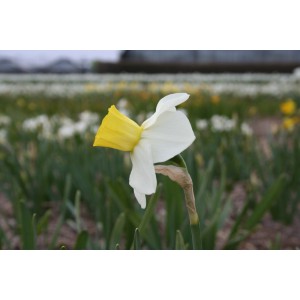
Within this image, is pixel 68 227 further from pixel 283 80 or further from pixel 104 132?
pixel 283 80

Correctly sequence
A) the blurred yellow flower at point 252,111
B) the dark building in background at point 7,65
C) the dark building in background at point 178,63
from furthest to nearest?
the dark building in background at point 178,63 → the dark building in background at point 7,65 → the blurred yellow flower at point 252,111

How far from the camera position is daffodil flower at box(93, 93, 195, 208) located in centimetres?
45

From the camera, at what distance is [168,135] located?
0.45 meters

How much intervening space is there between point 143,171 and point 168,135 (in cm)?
4

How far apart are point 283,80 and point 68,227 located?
4.29m

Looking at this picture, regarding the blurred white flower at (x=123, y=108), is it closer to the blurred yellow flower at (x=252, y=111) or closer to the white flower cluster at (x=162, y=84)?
the white flower cluster at (x=162, y=84)

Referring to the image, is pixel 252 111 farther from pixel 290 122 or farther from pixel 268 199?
pixel 268 199

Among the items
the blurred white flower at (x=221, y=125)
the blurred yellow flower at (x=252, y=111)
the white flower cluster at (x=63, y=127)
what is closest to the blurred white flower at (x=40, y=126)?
the white flower cluster at (x=63, y=127)

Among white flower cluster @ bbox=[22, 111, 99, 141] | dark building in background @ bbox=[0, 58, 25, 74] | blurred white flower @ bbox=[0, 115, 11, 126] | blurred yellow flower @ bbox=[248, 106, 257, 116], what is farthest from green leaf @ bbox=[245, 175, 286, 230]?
dark building in background @ bbox=[0, 58, 25, 74]

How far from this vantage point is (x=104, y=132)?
1.49 ft

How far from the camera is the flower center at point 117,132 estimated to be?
45cm

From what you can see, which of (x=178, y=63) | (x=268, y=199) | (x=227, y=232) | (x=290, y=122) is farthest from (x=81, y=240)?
(x=178, y=63)
